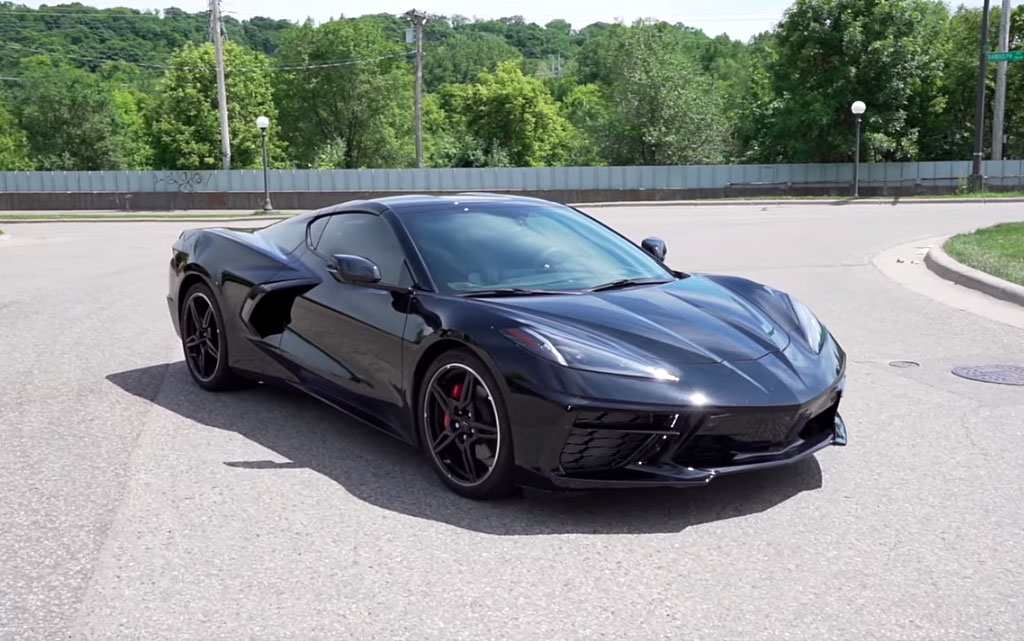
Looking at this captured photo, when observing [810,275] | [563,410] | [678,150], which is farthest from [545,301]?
[678,150]

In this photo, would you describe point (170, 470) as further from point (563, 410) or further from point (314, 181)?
point (314, 181)

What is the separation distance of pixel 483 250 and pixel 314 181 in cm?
4249

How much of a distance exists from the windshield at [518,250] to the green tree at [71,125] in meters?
76.2

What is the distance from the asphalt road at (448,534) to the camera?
322cm

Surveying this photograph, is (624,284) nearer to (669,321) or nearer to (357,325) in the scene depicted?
(669,321)

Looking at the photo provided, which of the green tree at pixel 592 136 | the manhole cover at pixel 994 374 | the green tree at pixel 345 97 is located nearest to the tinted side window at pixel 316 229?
the manhole cover at pixel 994 374

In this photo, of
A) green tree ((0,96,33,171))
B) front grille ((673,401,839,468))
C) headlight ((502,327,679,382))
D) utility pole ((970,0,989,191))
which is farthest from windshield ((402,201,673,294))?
green tree ((0,96,33,171))

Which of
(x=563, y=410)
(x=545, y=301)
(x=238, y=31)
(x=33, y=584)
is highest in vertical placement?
(x=238, y=31)

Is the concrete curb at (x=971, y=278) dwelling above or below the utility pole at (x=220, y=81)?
below

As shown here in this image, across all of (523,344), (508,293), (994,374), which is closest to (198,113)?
(994,374)

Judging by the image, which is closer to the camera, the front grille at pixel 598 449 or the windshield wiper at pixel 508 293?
the front grille at pixel 598 449

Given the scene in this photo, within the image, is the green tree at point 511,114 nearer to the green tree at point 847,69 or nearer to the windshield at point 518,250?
the green tree at point 847,69

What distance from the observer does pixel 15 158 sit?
81250 millimetres

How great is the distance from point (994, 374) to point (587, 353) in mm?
4112
